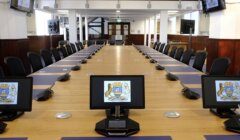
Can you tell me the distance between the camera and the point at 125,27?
24.3 meters

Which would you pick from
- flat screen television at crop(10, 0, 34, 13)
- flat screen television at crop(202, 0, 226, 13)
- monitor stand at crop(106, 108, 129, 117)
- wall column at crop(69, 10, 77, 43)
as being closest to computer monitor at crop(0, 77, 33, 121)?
monitor stand at crop(106, 108, 129, 117)

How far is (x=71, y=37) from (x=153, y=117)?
11.0 metres

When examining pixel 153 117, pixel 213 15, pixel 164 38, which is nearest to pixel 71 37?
pixel 164 38

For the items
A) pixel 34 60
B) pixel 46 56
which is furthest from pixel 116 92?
pixel 46 56

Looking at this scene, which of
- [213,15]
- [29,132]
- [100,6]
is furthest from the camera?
[100,6]

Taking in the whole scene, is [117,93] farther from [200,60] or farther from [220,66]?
[200,60]

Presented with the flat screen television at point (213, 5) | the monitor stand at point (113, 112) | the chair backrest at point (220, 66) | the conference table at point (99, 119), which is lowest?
the conference table at point (99, 119)

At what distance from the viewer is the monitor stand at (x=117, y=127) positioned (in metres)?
1.63

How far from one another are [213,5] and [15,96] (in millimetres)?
5949

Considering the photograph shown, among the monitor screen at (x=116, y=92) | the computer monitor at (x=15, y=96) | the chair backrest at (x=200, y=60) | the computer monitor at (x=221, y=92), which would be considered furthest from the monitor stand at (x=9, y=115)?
the chair backrest at (x=200, y=60)

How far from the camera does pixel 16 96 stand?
1.85 metres

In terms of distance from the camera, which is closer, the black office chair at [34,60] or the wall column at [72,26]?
the black office chair at [34,60]

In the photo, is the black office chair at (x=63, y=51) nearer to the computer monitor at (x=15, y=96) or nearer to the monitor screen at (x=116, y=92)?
the computer monitor at (x=15, y=96)

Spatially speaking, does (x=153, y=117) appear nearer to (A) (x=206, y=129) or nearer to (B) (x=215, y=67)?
(A) (x=206, y=129)
